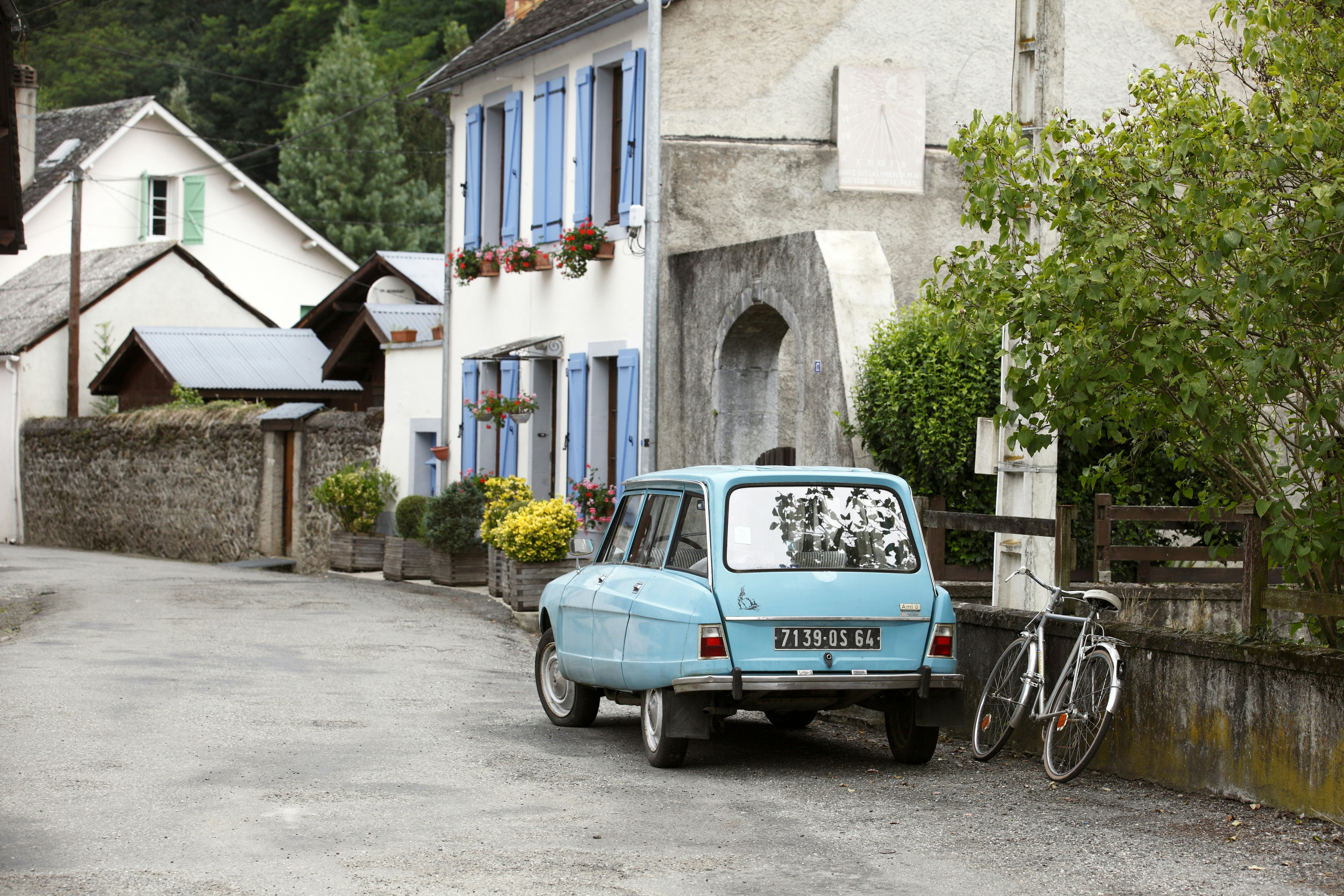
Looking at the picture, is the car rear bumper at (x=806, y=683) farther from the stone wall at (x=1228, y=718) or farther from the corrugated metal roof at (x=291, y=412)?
the corrugated metal roof at (x=291, y=412)

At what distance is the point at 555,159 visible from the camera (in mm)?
21750

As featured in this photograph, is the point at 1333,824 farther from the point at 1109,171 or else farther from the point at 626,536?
the point at 626,536

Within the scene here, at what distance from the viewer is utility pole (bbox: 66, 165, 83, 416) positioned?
3656 centimetres

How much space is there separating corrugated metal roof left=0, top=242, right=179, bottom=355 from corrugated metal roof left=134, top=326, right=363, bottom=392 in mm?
2652

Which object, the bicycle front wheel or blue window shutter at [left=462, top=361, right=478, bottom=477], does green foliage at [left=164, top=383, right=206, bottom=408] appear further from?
the bicycle front wheel

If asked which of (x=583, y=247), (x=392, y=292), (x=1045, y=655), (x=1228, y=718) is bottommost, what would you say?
(x=1228, y=718)

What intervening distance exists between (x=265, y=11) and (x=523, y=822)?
61.6 metres

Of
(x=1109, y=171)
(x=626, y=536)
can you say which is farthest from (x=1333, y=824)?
(x=626, y=536)

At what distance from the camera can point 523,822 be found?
7723mm

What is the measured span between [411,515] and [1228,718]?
679 inches

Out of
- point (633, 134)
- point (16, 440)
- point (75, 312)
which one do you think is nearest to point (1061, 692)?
point (633, 134)

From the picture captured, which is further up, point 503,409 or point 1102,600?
point 503,409

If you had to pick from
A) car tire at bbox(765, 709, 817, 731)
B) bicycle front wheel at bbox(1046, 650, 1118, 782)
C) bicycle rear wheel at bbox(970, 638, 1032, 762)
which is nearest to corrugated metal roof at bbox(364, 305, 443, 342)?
car tire at bbox(765, 709, 817, 731)

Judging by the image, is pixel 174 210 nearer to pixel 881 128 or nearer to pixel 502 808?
pixel 881 128
